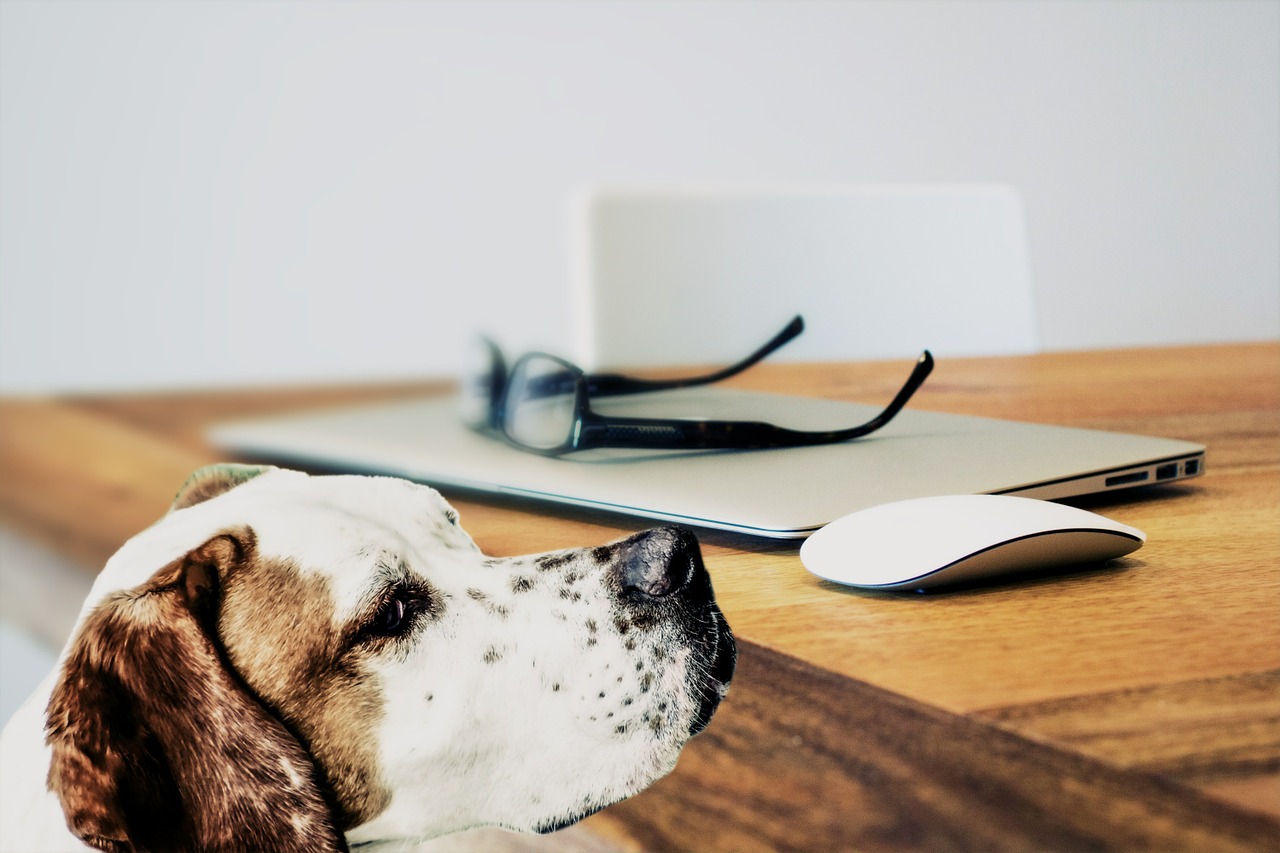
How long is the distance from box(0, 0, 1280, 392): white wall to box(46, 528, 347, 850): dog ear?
1385 mm

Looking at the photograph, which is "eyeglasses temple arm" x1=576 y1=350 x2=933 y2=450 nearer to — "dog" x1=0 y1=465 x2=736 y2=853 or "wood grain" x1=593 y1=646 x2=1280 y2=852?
"dog" x1=0 y1=465 x2=736 y2=853

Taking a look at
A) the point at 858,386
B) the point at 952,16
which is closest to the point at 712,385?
the point at 858,386

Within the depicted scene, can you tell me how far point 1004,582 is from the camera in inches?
16.3

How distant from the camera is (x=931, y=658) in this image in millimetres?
337

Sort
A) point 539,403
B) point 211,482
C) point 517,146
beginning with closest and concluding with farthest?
point 211,482, point 539,403, point 517,146

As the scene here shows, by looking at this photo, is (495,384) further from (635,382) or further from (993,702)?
(993,702)

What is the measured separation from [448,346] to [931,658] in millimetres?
1496

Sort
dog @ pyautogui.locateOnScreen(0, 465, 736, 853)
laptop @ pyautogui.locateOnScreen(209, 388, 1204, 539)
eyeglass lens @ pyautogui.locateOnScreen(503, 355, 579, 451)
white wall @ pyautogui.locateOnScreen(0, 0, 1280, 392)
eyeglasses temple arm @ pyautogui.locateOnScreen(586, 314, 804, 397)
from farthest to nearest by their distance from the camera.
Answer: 1. white wall @ pyautogui.locateOnScreen(0, 0, 1280, 392)
2. eyeglasses temple arm @ pyautogui.locateOnScreen(586, 314, 804, 397)
3. eyeglass lens @ pyautogui.locateOnScreen(503, 355, 579, 451)
4. laptop @ pyautogui.locateOnScreen(209, 388, 1204, 539)
5. dog @ pyautogui.locateOnScreen(0, 465, 736, 853)

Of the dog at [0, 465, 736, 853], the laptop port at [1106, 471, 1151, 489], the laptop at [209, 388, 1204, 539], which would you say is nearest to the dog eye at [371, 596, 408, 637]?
the dog at [0, 465, 736, 853]

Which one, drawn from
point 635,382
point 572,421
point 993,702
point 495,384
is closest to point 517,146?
point 635,382

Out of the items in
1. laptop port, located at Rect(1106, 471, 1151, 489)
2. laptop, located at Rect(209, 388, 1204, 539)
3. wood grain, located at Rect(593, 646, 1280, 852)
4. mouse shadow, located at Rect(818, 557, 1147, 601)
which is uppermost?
laptop, located at Rect(209, 388, 1204, 539)

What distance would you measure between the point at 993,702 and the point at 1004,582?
121 millimetres

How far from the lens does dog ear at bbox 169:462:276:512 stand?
517 mm

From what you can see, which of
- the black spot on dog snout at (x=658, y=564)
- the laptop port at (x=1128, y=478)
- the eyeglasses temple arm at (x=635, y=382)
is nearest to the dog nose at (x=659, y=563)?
the black spot on dog snout at (x=658, y=564)
